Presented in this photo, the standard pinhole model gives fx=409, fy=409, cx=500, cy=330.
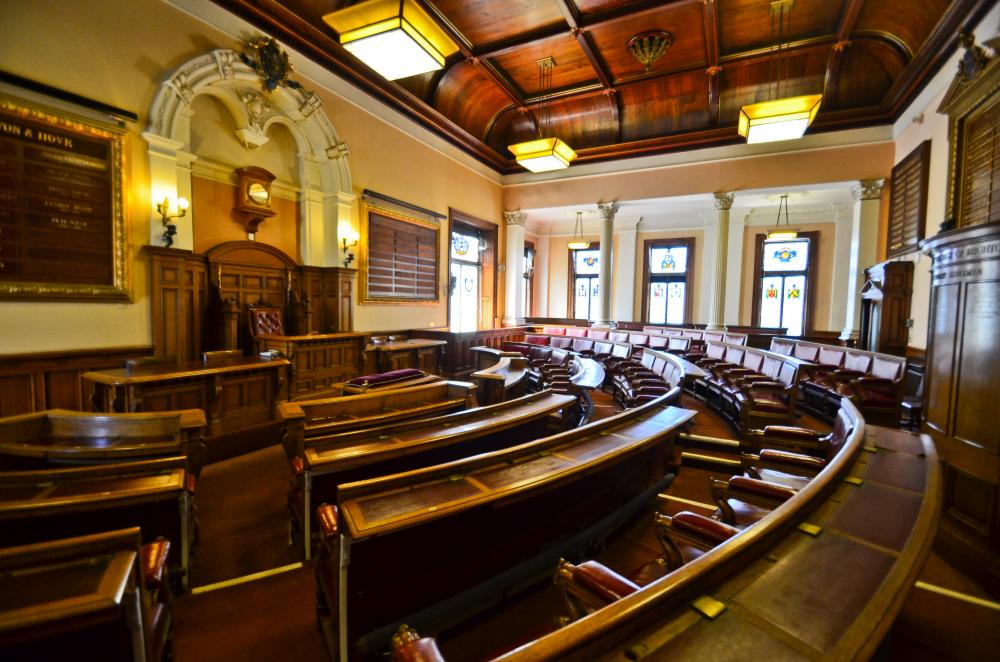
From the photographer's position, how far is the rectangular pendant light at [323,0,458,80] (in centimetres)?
399

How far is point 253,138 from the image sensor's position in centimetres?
543

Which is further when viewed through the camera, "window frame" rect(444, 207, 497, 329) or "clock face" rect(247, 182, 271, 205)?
"window frame" rect(444, 207, 497, 329)

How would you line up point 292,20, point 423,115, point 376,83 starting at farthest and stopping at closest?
1. point 423,115
2. point 376,83
3. point 292,20

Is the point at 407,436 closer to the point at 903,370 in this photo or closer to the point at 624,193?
the point at 903,370

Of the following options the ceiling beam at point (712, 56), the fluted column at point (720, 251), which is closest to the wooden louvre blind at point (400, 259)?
the ceiling beam at point (712, 56)

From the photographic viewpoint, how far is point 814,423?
193 inches

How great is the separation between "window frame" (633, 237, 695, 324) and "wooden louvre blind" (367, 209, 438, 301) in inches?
283

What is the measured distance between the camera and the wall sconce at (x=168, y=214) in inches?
175

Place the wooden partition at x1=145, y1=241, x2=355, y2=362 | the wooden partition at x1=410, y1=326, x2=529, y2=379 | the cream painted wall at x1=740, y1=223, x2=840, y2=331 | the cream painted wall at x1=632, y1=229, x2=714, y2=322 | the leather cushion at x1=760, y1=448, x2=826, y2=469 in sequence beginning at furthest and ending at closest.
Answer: the cream painted wall at x1=632, y1=229, x2=714, y2=322 < the cream painted wall at x1=740, y1=223, x2=840, y2=331 < the wooden partition at x1=410, y1=326, x2=529, y2=379 < the wooden partition at x1=145, y1=241, x2=355, y2=362 < the leather cushion at x1=760, y1=448, x2=826, y2=469

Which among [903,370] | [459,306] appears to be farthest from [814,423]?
[459,306]

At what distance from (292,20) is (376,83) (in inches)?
60.5

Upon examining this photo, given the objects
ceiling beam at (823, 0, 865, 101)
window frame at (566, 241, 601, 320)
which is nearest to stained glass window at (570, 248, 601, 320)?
window frame at (566, 241, 601, 320)

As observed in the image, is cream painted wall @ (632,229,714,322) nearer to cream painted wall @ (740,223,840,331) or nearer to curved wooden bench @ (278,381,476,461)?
cream painted wall @ (740,223,840,331)

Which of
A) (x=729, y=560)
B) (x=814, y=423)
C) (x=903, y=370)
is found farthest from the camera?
(x=814, y=423)
